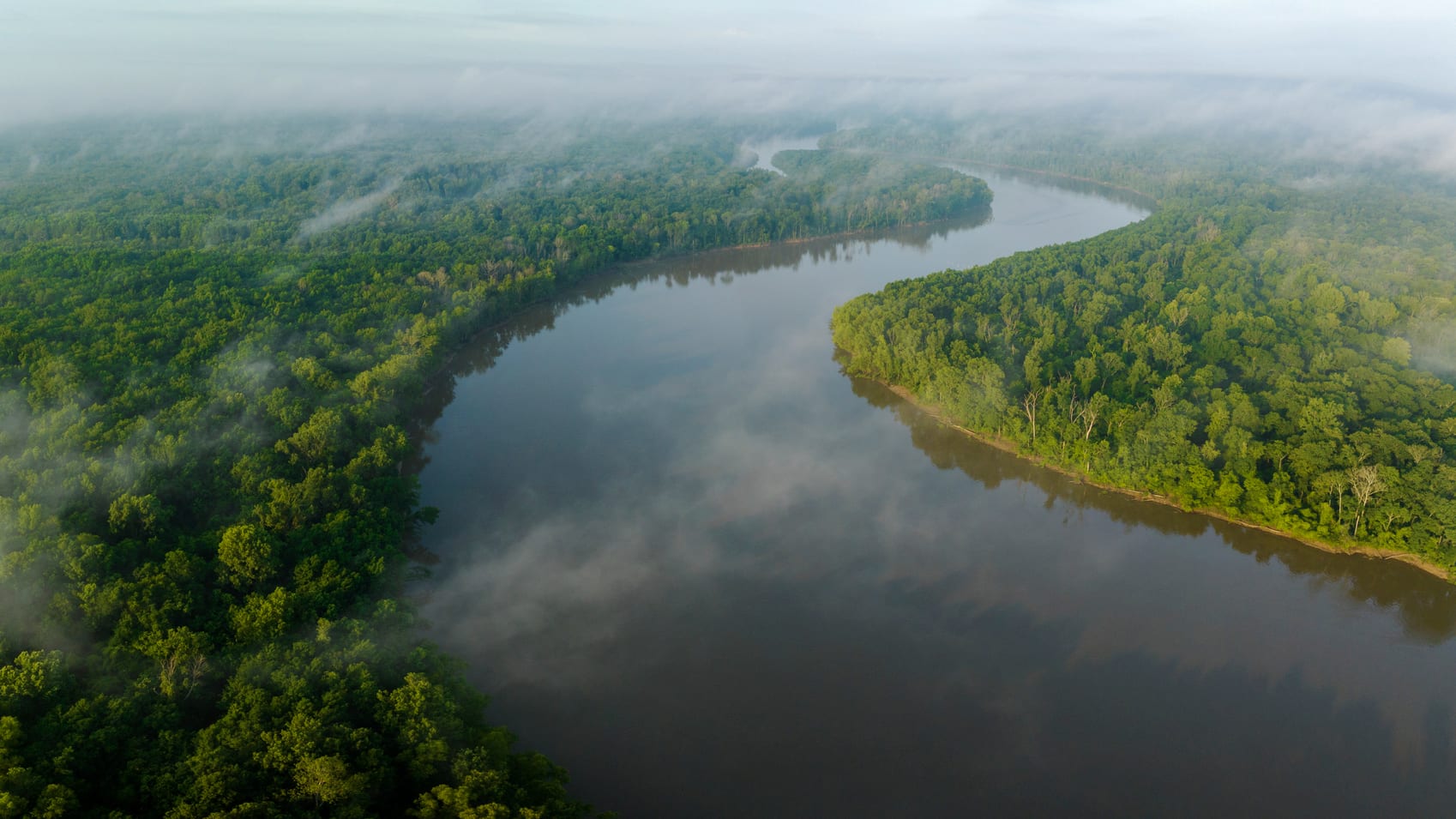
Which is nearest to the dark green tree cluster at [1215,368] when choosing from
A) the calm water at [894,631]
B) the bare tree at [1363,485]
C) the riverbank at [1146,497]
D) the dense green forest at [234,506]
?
the bare tree at [1363,485]

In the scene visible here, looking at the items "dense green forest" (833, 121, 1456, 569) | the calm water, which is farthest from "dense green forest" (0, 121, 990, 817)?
"dense green forest" (833, 121, 1456, 569)

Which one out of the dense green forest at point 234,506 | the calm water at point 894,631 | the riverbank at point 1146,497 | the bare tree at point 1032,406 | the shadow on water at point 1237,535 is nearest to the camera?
the dense green forest at point 234,506

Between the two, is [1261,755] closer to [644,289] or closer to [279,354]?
[279,354]

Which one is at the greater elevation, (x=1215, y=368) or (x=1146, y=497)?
(x=1215, y=368)

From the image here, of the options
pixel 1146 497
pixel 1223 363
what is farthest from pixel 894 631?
pixel 1223 363

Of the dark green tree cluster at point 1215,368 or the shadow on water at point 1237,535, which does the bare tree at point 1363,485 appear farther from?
the shadow on water at point 1237,535

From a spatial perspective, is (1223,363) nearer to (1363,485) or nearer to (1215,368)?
(1215,368)
